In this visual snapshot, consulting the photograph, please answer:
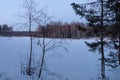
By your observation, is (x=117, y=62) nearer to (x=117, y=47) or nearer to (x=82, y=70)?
(x=117, y=47)

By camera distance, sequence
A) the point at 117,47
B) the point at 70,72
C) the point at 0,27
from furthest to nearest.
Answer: the point at 0,27 → the point at 70,72 → the point at 117,47

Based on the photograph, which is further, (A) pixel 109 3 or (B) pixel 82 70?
(B) pixel 82 70

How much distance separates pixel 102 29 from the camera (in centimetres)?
1598

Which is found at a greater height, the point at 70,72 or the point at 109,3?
the point at 109,3

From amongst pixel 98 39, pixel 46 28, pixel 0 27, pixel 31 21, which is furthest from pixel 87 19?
pixel 0 27

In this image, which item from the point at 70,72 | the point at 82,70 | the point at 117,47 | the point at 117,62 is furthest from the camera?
the point at 82,70

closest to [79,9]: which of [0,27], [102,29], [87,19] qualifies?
[87,19]

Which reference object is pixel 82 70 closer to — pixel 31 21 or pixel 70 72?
pixel 70 72

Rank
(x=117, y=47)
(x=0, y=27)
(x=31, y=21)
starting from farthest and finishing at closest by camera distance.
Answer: (x=0, y=27)
(x=31, y=21)
(x=117, y=47)

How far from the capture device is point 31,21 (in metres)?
18.8

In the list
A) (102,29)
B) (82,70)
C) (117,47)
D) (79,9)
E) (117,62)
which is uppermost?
(79,9)

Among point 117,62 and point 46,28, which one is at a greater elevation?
point 46,28

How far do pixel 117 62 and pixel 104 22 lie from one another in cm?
269

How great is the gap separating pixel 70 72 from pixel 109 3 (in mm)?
7994
